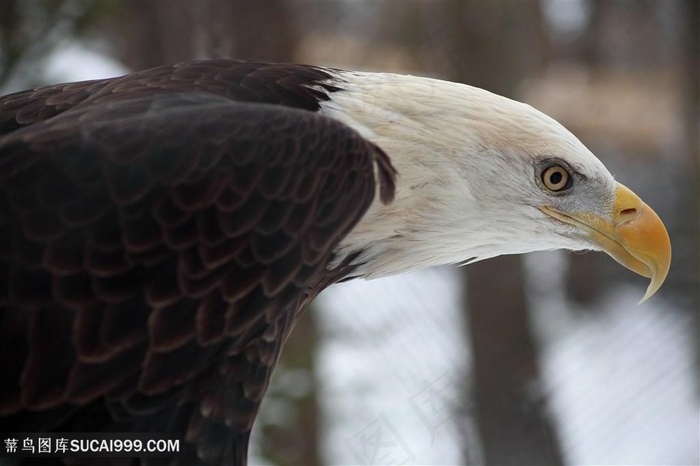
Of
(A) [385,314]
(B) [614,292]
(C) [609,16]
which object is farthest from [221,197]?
(C) [609,16]

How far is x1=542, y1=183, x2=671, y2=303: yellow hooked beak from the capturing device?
1.67m

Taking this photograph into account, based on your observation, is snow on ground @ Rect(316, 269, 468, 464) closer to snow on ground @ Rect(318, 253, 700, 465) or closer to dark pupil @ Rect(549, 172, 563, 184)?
snow on ground @ Rect(318, 253, 700, 465)

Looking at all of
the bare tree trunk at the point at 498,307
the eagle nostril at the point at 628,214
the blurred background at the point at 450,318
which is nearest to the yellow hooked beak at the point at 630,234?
the eagle nostril at the point at 628,214

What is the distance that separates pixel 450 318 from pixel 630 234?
5.13 ft

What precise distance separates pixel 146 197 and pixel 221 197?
113 mm

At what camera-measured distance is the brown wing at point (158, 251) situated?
128 centimetres

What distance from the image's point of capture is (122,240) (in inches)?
51.1

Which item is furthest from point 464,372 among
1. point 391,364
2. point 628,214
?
point 628,214

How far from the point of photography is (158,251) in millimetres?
1311

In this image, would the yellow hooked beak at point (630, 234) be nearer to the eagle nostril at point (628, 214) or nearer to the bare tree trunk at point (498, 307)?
the eagle nostril at point (628, 214)

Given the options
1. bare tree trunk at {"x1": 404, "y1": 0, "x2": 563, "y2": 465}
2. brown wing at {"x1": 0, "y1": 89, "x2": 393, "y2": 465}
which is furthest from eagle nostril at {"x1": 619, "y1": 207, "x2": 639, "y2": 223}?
bare tree trunk at {"x1": 404, "y1": 0, "x2": 563, "y2": 465}

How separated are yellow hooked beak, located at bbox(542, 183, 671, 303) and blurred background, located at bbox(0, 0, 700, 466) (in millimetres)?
941

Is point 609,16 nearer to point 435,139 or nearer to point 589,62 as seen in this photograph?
point 589,62

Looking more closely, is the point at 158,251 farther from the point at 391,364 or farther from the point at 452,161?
the point at 391,364
